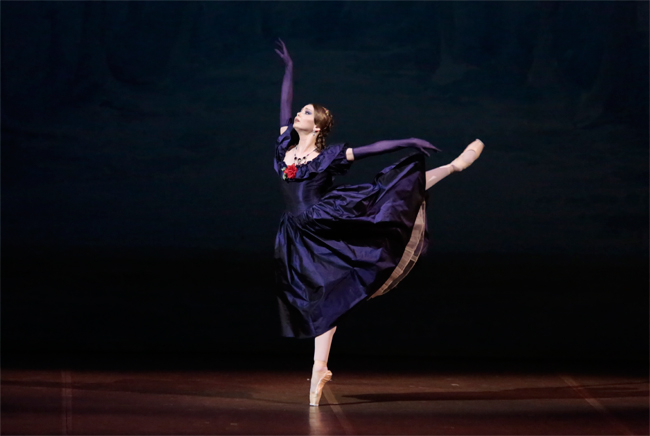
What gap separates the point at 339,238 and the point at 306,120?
1.67 ft

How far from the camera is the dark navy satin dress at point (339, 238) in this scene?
12.7 feet

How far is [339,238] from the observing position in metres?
3.93

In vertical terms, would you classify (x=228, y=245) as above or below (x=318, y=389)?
below

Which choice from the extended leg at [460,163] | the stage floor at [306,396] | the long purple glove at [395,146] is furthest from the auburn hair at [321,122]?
the stage floor at [306,396]

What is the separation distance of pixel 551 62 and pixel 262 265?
250cm

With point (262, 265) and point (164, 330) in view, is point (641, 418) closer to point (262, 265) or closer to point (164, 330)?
point (164, 330)

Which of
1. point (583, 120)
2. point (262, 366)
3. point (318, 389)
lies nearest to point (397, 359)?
point (262, 366)

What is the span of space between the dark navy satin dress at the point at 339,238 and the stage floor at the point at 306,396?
1.33ft

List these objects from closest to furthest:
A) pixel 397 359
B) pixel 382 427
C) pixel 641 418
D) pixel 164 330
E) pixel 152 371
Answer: pixel 382 427 < pixel 641 418 < pixel 152 371 < pixel 397 359 < pixel 164 330

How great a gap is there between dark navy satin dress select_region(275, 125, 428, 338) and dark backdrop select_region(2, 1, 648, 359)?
2.77m

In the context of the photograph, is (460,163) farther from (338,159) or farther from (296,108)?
(296,108)

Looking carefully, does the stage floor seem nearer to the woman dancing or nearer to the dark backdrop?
the woman dancing

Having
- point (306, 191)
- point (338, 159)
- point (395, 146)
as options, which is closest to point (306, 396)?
point (306, 191)

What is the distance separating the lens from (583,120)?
7055mm
